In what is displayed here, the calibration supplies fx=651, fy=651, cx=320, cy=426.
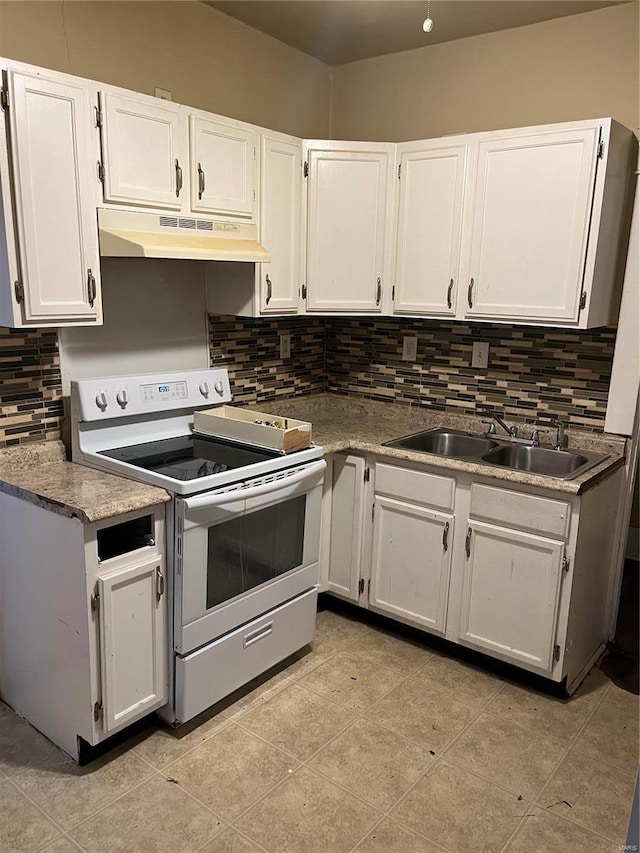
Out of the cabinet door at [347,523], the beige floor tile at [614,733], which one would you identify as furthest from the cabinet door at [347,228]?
the beige floor tile at [614,733]

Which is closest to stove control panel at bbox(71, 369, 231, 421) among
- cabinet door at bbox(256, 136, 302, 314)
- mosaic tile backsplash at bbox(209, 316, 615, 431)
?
mosaic tile backsplash at bbox(209, 316, 615, 431)

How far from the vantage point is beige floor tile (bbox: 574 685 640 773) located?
2.15 metres

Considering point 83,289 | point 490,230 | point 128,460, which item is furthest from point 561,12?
point 128,460

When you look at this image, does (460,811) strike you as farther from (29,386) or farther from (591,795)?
(29,386)

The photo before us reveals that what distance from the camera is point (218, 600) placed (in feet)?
7.24

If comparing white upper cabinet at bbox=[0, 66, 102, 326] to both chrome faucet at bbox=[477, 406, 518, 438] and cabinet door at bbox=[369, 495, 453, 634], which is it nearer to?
cabinet door at bbox=[369, 495, 453, 634]

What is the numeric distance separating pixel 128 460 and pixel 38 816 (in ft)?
3.55

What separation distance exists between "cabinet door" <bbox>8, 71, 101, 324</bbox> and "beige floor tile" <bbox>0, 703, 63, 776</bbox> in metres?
1.37

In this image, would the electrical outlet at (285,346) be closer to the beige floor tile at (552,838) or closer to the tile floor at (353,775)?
the tile floor at (353,775)

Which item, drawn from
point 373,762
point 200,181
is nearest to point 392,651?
point 373,762

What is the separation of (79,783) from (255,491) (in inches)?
40.4

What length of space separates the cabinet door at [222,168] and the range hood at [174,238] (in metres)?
0.07

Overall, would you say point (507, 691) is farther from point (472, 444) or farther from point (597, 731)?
point (472, 444)

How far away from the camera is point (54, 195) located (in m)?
1.98
